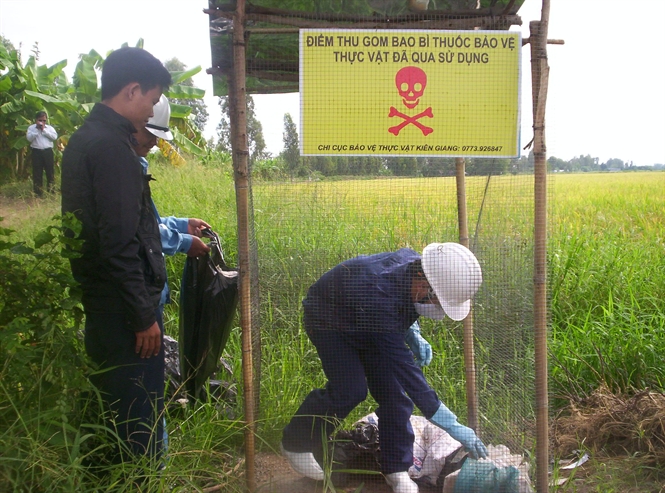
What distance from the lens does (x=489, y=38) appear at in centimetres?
242

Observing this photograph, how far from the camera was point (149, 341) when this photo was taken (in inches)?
93.5

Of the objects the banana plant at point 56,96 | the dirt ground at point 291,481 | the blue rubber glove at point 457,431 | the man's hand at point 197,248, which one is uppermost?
the banana plant at point 56,96

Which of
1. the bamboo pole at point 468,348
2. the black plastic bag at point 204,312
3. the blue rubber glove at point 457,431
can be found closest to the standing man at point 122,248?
the black plastic bag at point 204,312

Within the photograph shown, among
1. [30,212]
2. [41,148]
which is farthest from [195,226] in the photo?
[41,148]

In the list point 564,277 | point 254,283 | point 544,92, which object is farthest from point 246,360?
point 564,277

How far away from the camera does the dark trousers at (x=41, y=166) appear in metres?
10.4

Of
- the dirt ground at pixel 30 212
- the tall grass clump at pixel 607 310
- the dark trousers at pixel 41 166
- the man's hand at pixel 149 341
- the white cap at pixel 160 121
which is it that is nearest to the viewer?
the man's hand at pixel 149 341

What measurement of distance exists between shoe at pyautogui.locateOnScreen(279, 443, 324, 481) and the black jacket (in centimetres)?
100

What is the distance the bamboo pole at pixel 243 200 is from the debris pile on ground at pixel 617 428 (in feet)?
5.61

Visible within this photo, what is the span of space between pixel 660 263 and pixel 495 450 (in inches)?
121

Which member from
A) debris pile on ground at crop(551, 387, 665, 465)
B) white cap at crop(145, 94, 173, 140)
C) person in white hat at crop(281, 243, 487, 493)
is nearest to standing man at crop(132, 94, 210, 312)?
white cap at crop(145, 94, 173, 140)

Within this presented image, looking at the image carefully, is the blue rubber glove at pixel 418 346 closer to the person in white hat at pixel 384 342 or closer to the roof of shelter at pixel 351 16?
the person in white hat at pixel 384 342

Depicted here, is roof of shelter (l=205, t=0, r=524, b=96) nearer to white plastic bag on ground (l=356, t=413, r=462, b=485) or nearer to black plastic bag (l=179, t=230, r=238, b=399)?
black plastic bag (l=179, t=230, r=238, b=399)

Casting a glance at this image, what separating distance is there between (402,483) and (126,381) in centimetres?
131
